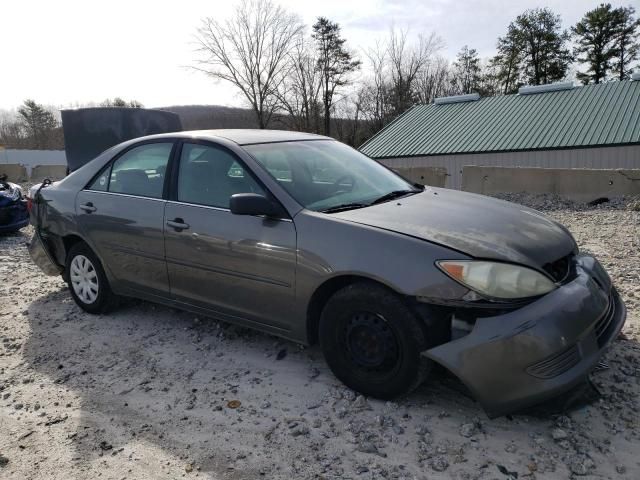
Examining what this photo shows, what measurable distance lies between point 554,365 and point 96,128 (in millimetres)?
12094

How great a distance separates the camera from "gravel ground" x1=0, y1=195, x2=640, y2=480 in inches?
93.5

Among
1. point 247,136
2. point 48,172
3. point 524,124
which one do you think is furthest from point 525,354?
point 524,124

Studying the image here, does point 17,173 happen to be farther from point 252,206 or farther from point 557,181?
point 252,206

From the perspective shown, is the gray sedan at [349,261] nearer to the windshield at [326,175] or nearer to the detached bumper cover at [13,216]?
the windshield at [326,175]

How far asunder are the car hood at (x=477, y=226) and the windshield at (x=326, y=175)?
207 mm

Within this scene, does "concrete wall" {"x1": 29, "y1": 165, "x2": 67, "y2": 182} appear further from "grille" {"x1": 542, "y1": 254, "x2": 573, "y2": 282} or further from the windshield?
"grille" {"x1": 542, "y1": 254, "x2": 573, "y2": 282}

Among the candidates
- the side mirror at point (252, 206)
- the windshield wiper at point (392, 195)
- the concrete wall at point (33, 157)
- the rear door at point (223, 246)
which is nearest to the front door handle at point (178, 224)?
the rear door at point (223, 246)

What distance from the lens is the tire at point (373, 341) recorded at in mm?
2607

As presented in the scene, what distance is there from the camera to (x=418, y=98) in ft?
153

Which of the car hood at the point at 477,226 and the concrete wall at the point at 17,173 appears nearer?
the car hood at the point at 477,226

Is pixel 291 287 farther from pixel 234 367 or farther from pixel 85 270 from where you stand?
pixel 85 270

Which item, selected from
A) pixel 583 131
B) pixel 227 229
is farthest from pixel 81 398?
pixel 583 131

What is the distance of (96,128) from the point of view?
→ 11883 mm

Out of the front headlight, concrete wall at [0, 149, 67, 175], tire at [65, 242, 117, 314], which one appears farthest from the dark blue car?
concrete wall at [0, 149, 67, 175]
